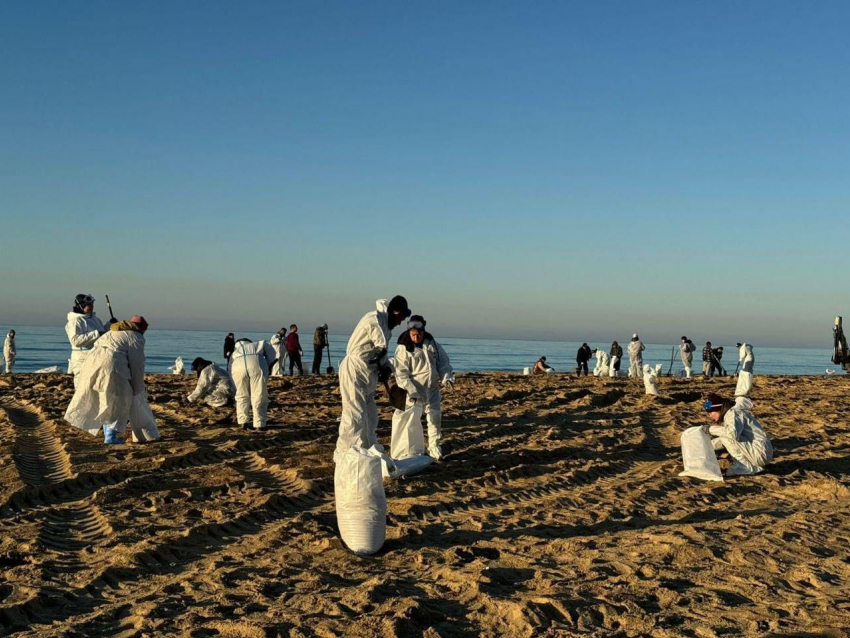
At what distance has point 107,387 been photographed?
968cm

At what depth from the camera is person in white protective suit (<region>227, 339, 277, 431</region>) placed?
37.4ft

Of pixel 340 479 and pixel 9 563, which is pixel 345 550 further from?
pixel 9 563

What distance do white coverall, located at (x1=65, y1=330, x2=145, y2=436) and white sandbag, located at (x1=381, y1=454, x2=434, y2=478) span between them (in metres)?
3.68

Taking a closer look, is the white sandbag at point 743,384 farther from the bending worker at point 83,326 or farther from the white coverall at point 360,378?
the bending worker at point 83,326

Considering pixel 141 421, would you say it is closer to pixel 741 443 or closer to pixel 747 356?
pixel 741 443

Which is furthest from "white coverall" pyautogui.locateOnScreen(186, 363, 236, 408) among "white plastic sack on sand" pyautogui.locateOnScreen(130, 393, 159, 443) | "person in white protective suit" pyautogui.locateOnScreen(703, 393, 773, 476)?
"person in white protective suit" pyautogui.locateOnScreen(703, 393, 773, 476)

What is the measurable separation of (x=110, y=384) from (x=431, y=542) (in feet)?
18.3

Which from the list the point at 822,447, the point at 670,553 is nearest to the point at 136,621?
the point at 670,553

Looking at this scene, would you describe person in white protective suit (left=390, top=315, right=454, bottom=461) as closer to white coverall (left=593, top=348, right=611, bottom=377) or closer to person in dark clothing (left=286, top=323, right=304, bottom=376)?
person in dark clothing (left=286, top=323, right=304, bottom=376)

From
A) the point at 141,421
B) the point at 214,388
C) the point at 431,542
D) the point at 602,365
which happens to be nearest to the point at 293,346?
the point at 214,388

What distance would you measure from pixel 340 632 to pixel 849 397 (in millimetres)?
17244

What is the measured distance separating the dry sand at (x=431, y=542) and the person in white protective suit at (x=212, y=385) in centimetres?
233

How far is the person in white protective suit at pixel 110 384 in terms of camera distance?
9.69 metres

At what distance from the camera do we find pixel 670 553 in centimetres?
535
